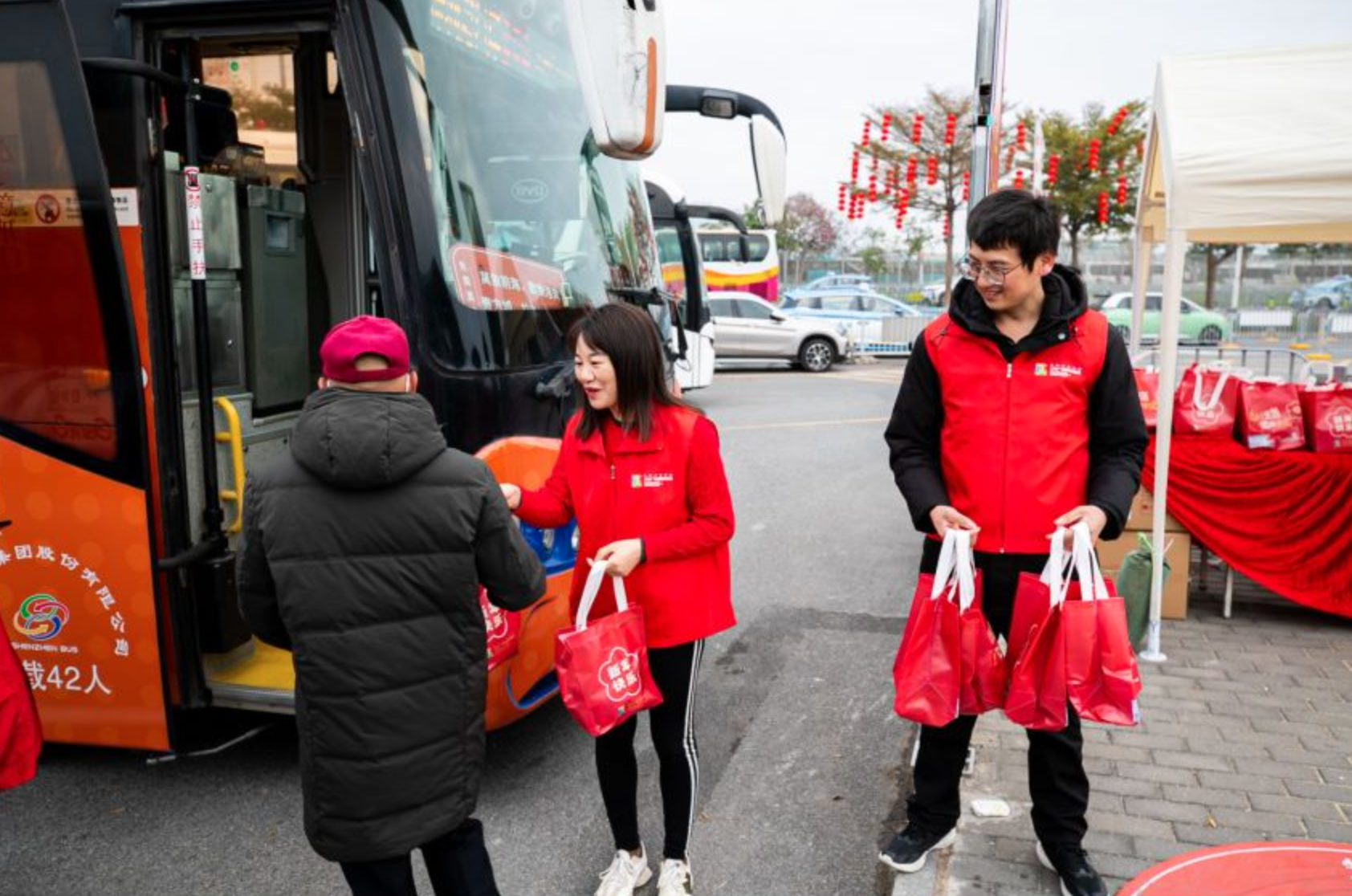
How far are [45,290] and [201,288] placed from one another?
0.45 metres

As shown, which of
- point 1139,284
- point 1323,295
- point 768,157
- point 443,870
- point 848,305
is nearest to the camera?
point 443,870

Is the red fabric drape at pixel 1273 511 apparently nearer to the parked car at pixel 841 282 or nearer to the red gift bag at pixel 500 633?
the red gift bag at pixel 500 633

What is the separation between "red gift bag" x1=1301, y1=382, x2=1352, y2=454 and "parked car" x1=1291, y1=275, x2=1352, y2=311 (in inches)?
1219

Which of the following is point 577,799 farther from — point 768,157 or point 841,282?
point 841,282

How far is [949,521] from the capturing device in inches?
112

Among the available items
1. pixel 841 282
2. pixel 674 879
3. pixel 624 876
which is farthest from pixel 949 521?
pixel 841 282

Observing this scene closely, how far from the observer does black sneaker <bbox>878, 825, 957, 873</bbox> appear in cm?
313

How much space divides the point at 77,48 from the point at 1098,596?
346cm

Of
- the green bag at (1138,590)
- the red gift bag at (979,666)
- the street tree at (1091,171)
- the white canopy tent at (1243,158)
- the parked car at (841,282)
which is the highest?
the street tree at (1091,171)

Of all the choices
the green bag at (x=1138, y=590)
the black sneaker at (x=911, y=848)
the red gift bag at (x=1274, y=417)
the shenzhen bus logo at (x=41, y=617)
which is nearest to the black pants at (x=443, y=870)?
the black sneaker at (x=911, y=848)

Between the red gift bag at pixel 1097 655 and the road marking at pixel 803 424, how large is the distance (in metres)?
9.66

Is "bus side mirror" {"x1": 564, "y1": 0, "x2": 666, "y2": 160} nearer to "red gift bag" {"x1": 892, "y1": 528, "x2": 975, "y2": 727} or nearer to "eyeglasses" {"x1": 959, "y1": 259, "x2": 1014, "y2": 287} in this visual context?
"eyeglasses" {"x1": 959, "y1": 259, "x2": 1014, "y2": 287}

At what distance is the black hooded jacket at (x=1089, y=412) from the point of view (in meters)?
2.81

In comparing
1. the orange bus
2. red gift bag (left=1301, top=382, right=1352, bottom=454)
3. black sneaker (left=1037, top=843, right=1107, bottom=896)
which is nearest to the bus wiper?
the orange bus
